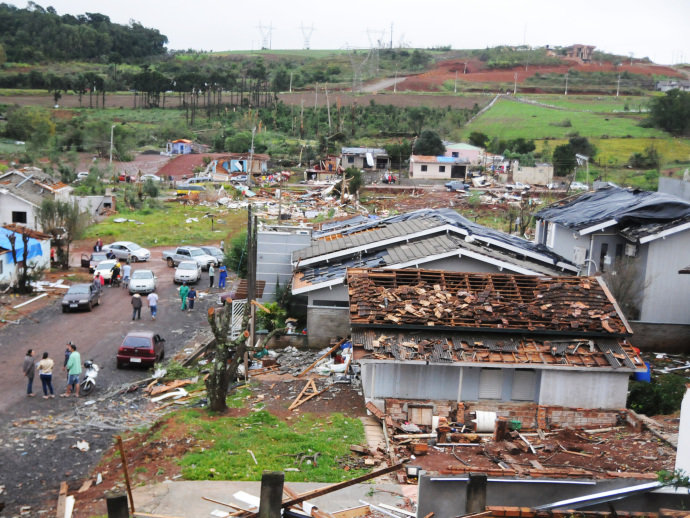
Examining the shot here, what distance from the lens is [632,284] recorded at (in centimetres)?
2262

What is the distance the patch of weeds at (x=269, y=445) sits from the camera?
42.0ft

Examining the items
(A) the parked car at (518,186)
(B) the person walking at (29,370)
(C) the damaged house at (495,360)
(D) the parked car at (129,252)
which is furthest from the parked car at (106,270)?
(A) the parked car at (518,186)

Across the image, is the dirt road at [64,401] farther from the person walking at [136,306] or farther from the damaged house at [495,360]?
the damaged house at [495,360]

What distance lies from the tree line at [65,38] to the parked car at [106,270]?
139097 mm

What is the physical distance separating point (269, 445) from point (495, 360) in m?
5.26

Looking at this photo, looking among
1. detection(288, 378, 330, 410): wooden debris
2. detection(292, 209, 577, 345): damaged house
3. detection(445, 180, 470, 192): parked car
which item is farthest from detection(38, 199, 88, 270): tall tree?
detection(445, 180, 470, 192): parked car

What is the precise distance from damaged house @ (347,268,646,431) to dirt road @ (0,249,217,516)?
5.55m

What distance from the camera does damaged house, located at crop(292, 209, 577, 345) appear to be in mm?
20984

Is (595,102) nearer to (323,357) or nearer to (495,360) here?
(323,357)

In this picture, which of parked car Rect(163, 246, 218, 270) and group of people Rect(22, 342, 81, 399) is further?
parked car Rect(163, 246, 218, 270)

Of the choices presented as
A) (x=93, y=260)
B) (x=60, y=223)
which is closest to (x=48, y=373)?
(x=93, y=260)

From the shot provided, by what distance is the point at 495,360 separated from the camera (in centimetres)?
1641

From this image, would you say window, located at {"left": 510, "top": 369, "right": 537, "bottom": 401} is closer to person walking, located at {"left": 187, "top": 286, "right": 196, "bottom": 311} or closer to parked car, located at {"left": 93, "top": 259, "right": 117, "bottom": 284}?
person walking, located at {"left": 187, "top": 286, "right": 196, "bottom": 311}

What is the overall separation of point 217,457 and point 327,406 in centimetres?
402
